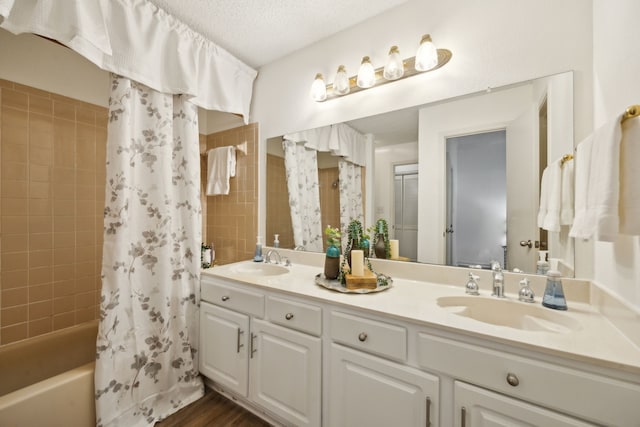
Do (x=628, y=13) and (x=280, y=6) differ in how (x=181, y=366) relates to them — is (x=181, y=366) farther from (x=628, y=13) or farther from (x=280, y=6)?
(x=628, y=13)

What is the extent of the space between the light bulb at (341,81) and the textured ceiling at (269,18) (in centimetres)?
32

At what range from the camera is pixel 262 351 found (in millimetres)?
1375

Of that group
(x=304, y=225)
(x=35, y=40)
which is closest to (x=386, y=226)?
(x=304, y=225)

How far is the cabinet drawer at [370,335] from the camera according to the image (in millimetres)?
978

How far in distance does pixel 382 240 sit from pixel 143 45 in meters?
1.80

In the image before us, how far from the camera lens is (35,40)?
1688mm

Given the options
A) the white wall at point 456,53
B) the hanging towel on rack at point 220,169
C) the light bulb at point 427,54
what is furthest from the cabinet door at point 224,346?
the light bulb at point 427,54

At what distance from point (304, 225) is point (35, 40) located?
2.17m

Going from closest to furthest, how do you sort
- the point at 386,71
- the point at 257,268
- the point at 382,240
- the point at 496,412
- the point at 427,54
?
1. the point at 496,412
2. the point at 427,54
3. the point at 386,71
4. the point at 382,240
5. the point at 257,268

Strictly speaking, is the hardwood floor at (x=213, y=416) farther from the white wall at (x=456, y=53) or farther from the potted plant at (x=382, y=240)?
the white wall at (x=456, y=53)

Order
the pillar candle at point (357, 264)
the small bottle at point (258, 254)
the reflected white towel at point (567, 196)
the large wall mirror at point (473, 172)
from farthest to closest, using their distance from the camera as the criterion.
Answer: the small bottle at point (258, 254)
the pillar candle at point (357, 264)
the large wall mirror at point (473, 172)
the reflected white towel at point (567, 196)

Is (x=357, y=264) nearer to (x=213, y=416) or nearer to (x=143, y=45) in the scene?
(x=213, y=416)

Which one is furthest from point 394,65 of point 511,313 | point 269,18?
point 511,313

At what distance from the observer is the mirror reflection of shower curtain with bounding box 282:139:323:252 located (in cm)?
188
